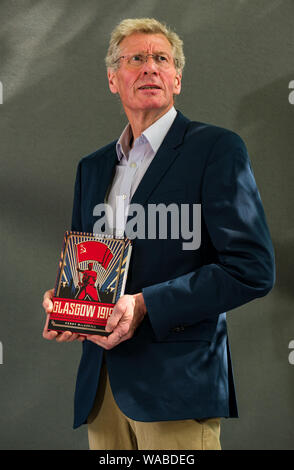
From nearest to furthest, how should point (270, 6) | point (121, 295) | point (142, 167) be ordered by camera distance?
point (121, 295) → point (142, 167) → point (270, 6)

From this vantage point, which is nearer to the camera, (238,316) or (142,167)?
(142,167)

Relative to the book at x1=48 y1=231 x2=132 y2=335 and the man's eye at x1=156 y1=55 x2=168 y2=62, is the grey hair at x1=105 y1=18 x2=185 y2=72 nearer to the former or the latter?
the man's eye at x1=156 y1=55 x2=168 y2=62

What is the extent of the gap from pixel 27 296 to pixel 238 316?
4.08 feet

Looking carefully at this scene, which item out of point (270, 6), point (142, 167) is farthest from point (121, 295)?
point (270, 6)

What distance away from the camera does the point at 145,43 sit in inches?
62.7

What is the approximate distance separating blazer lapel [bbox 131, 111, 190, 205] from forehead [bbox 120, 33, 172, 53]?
0.29m

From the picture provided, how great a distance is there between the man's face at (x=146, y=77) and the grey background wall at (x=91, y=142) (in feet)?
4.40

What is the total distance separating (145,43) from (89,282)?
0.78 m

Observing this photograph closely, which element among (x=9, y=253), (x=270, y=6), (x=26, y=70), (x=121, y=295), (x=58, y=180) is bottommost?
(x=121, y=295)

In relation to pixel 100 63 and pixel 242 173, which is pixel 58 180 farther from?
pixel 242 173

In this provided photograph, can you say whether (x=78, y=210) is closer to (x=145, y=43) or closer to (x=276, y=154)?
(x=145, y=43)

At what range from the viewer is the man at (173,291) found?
1.34 m

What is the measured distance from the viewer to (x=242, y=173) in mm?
1381

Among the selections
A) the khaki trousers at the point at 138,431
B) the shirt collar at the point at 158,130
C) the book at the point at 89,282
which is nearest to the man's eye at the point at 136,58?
the shirt collar at the point at 158,130
